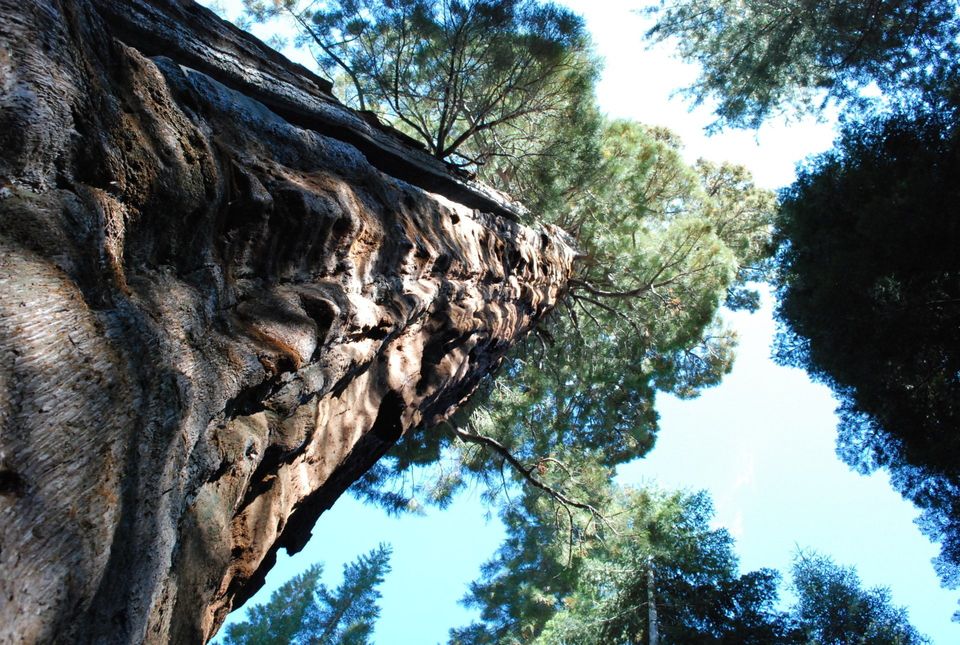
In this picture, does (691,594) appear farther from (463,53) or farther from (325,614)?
(325,614)

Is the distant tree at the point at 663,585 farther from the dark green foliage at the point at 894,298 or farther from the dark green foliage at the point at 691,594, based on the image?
the dark green foliage at the point at 894,298

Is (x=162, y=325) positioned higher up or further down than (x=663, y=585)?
higher up

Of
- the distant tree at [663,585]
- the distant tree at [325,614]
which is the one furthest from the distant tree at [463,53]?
the distant tree at [325,614]

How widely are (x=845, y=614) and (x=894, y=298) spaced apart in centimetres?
425

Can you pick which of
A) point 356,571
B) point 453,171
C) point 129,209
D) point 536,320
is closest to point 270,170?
point 129,209

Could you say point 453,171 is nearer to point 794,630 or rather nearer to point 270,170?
point 270,170

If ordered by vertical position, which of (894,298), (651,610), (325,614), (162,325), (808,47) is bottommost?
(325,614)

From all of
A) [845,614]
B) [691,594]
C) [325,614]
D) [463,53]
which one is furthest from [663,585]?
[325,614]

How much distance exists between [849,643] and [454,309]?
6587 millimetres

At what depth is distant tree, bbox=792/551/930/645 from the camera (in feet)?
21.2

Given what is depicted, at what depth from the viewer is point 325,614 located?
47.0ft

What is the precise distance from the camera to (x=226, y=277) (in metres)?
1.74

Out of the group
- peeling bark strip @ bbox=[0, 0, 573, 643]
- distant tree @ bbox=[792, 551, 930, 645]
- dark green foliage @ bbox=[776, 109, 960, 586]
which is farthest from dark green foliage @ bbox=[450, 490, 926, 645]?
peeling bark strip @ bbox=[0, 0, 573, 643]

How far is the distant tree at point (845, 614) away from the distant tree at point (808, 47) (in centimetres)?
600
